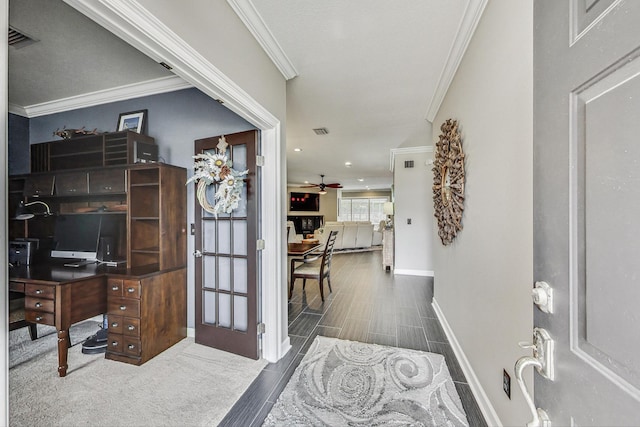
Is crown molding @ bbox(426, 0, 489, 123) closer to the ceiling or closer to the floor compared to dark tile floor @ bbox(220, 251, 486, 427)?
closer to the ceiling

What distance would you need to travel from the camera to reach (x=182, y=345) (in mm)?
2537

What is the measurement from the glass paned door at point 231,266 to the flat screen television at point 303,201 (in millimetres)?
9593

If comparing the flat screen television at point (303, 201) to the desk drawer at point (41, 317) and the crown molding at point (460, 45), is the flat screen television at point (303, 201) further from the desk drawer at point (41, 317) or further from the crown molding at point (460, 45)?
the desk drawer at point (41, 317)

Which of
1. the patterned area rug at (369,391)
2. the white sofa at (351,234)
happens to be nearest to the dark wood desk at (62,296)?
the patterned area rug at (369,391)

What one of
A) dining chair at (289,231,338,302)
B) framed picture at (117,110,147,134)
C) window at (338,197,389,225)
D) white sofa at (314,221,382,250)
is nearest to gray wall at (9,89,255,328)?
framed picture at (117,110,147,134)

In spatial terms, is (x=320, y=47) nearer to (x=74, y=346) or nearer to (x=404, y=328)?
(x=404, y=328)

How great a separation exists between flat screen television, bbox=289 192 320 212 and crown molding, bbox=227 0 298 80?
9.81 metres

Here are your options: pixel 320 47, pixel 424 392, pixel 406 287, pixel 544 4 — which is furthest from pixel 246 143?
pixel 406 287

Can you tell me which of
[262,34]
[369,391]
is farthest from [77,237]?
[369,391]

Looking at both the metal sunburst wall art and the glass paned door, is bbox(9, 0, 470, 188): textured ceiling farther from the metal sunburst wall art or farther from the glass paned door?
the glass paned door

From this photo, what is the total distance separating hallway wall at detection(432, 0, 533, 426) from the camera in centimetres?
118

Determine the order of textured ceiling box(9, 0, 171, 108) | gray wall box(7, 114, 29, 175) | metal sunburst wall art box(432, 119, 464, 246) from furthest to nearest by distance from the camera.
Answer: gray wall box(7, 114, 29, 175) < metal sunburst wall art box(432, 119, 464, 246) < textured ceiling box(9, 0, 171, 108)

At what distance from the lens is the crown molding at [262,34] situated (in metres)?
1.71

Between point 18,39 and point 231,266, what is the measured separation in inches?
97.6
